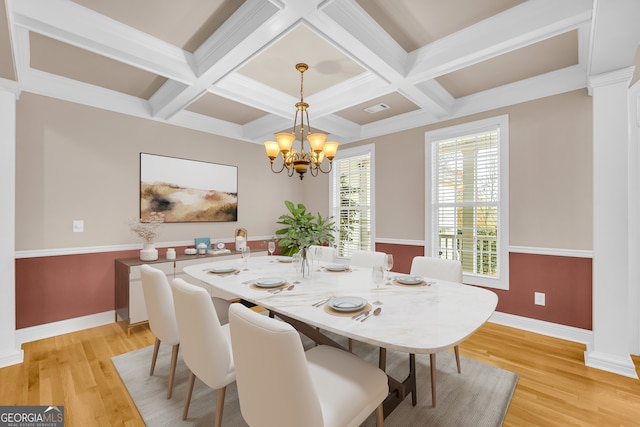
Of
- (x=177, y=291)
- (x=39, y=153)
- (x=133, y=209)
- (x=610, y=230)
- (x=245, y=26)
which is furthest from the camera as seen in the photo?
(x=133, y=209)

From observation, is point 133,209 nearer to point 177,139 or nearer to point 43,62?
point 177,139

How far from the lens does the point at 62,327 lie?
3.07 metres

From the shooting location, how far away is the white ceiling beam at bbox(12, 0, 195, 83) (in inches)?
74.7

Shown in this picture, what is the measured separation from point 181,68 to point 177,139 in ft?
5.13

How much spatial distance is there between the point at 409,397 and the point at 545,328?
201 centimetres

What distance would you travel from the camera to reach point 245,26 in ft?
6.80

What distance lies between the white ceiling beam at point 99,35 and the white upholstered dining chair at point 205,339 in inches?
75.0

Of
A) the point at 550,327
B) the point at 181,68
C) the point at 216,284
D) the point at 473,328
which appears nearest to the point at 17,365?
the point at 216,284

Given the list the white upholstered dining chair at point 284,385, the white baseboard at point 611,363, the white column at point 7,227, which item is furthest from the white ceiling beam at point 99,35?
the white baseboard at point 611,363

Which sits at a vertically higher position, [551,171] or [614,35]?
[614,35]

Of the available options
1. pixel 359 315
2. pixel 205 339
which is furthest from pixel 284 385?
pixel 205 339

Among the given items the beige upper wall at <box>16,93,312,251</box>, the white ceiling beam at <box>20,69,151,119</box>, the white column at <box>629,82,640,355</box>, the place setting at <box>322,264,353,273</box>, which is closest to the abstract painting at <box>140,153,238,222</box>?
the beige upper wall at <box>16,93,312,251</box>

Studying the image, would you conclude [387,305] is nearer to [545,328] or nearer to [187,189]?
[545,328]

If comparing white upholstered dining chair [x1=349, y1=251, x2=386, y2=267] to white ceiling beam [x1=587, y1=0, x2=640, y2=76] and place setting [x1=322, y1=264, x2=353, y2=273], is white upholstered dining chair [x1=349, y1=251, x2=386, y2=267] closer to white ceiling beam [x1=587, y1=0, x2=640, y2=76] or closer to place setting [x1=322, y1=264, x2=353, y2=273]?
place setting [x1=322, y1=264, x2=353, y2=273]
